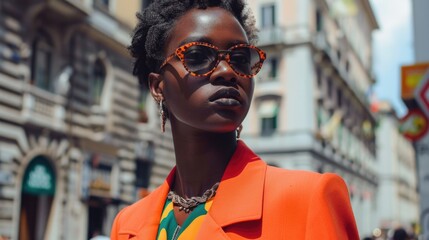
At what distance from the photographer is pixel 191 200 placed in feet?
6.57

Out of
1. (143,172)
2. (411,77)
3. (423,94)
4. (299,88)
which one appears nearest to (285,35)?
(299,88)

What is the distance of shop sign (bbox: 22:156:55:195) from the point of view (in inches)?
576

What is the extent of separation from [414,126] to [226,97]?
Result: 453cm

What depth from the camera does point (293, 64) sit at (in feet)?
111

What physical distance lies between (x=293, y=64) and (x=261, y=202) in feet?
107

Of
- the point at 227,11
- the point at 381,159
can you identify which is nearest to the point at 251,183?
the point at 227,11

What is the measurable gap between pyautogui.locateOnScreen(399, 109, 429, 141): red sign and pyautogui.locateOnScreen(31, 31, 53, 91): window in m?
11.1

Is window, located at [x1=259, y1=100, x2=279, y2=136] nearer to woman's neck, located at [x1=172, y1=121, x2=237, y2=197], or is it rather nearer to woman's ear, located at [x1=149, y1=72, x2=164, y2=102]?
woman's ear, located at [x1=149, y1=72, x2=164, y2=102]

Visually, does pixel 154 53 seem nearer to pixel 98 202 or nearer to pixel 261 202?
pixel 261 202

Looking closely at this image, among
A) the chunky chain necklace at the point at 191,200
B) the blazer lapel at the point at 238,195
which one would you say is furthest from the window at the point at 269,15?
the blazer lapel at the point at 238,195

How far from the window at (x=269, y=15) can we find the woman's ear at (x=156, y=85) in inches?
1312

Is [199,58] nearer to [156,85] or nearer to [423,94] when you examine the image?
[156,85]

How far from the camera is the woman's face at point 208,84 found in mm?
1843

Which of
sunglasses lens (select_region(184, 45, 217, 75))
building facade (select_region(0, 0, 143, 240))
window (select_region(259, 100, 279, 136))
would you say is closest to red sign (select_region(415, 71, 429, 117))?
sunglasses lens (select_region(184, 45, 217, 75))
